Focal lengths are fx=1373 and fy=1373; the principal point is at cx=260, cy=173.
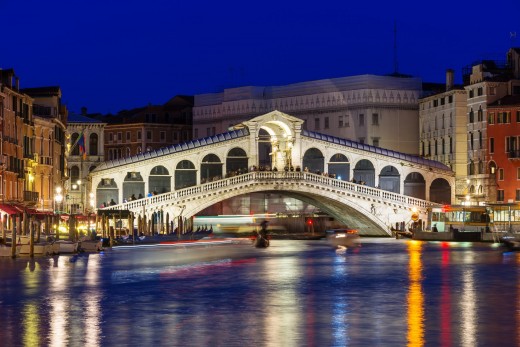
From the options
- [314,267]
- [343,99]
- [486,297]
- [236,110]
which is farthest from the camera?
[236,110]

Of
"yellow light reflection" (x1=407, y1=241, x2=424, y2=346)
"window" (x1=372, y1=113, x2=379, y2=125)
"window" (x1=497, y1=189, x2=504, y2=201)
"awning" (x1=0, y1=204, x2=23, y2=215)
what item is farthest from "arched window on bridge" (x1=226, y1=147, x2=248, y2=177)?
"yellow light reflection" (x1=407, y1=241, x2=424, y2=346)

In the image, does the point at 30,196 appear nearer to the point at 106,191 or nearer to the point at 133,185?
the point at 106,191

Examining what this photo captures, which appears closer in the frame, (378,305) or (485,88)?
(378,305)

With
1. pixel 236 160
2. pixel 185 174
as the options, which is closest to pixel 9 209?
pixel 185 174

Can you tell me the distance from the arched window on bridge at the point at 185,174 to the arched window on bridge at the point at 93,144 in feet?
75.7

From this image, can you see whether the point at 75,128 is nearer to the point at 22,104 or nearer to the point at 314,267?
the point at 22,104

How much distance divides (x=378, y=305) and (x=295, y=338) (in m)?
5.58

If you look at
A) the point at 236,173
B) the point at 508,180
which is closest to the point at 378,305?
the point at 236,173

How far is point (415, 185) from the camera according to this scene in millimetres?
85000

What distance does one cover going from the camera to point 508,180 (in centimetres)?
7994

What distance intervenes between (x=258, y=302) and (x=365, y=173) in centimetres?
5579

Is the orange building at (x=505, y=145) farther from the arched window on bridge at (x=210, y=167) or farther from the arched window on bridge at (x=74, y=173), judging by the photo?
the arched window on bridge at (x=74, y=173)

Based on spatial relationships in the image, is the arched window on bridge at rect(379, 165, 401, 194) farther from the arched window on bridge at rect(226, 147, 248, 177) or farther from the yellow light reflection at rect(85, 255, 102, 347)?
the yellow light reflection at rect(85, 255, 102, 347)

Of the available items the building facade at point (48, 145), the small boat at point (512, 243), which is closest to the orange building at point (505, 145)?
the small boat at point (512, 243)
